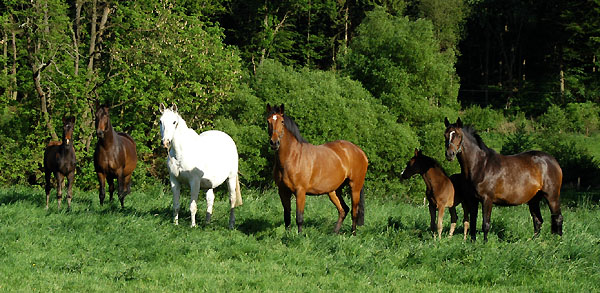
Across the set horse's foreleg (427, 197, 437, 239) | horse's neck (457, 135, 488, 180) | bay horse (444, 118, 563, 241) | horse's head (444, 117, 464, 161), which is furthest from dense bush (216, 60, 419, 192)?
horse's head (444, 117, 464, 161)

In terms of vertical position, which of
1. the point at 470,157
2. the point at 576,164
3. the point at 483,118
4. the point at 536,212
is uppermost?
the point at 470,157

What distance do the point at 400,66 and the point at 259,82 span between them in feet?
41.3

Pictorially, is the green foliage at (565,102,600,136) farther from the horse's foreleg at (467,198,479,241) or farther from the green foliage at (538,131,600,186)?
the horse's foreleg at (467,198,479,241)

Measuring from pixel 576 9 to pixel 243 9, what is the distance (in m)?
37.7

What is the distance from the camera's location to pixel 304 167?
11.5 meters

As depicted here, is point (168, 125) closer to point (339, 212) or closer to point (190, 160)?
point (190, 160)

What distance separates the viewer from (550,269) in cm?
959

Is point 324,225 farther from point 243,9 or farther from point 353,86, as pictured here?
point 243,9

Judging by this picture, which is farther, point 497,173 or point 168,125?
point 168,125

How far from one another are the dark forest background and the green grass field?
13873 mm

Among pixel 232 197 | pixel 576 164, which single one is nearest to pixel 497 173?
pixel 232 197

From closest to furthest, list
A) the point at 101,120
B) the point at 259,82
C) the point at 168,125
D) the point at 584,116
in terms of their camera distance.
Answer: the point at 168,125 < the point at 101,120 < the point at 259,82 < the point at 584,116

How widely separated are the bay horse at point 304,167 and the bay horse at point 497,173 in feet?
Result: 7.68

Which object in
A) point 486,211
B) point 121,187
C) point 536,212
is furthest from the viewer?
point 121,187
